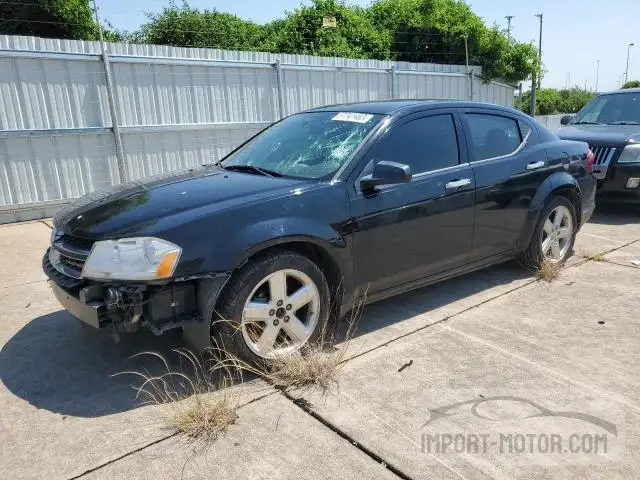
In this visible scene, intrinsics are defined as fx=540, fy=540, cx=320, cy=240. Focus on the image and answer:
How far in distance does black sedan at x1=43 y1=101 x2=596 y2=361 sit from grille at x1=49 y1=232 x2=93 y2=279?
0.5 inches

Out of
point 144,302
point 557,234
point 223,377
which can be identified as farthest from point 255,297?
point 557,234

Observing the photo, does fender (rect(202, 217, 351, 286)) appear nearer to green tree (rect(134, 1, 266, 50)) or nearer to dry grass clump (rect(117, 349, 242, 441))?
dry grass clump (rect(117, 349, 242, 441))

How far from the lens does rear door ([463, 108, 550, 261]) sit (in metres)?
4.38

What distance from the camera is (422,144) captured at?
160 inches

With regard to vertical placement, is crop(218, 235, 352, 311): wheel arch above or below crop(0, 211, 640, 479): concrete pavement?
above

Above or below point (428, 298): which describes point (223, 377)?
above

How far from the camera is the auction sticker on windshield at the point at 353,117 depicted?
13.2ft

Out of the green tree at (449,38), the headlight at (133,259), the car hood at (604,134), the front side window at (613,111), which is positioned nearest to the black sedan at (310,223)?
the headlight at (133,259)

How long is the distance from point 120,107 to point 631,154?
24.2ft

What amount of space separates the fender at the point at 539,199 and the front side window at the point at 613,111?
4.19 m

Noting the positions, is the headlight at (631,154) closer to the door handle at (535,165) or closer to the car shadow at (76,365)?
the door handle at (535,165)

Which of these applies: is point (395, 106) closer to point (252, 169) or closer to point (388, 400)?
point (252, 169)

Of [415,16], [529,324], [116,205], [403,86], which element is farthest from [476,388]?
[415,16]
